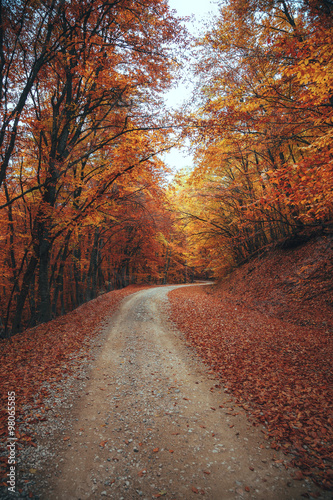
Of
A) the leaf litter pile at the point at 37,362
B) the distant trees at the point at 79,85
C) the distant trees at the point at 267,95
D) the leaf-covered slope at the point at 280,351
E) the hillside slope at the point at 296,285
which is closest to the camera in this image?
the leaf-covered slope at the point at 280,351

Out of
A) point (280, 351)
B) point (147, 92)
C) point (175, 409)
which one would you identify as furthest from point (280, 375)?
point (147, 92)

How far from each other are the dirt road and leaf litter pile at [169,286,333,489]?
376 mm

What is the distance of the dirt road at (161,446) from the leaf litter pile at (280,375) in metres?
0.38

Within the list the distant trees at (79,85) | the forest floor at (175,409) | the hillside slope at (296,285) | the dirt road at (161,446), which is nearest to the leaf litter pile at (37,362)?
the forest floor at (175,409)

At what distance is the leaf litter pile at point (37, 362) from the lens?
404 cm

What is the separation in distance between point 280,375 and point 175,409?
2978mm

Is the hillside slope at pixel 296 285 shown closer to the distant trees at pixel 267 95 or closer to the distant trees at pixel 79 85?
the distant trees at pixel 267 95

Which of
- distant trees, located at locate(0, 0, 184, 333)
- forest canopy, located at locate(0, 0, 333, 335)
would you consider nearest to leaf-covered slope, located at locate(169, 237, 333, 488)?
forest canopy, located at locate(0, 0, 333, 335)

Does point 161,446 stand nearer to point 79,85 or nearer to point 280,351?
point 280,351

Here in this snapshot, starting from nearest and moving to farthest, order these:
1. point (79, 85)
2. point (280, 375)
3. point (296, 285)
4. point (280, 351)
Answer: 1. point (280, 375)
2. point (280, 351)
3. point (79, 85)
4. point (296, 285)

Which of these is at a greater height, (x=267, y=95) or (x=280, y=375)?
(x=267, y=95)

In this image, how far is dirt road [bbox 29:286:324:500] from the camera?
9.78 feet

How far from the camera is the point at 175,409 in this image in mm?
4543

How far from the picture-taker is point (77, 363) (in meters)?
6.22
